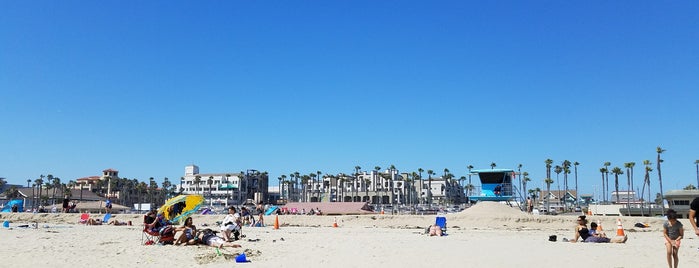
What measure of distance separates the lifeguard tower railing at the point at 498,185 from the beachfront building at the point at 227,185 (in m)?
90.0

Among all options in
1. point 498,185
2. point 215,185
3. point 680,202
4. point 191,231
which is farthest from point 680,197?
point 215,185

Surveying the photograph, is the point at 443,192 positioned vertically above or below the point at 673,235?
below

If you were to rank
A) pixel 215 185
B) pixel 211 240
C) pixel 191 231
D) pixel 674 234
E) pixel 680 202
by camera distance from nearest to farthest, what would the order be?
pixel 674 234 < pixel 211 240 < pixel 191 231 < pixel 680 202 < pixel 215 185

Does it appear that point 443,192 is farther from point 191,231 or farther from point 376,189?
point 191,231

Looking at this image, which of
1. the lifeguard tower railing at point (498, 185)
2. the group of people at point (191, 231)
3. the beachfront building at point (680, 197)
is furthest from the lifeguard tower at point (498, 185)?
the group of people at point (191, 231)

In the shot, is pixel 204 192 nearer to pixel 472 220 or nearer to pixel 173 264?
pixel 472 220

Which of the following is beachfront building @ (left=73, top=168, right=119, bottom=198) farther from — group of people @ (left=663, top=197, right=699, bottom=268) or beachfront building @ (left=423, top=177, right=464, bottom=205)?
group of people @ (left=663, top=197, right=699, bottom=268)

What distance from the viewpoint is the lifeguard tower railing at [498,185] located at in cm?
4800

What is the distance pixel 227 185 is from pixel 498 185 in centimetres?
9870

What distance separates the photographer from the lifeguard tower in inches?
1891

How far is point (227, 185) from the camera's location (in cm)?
13400

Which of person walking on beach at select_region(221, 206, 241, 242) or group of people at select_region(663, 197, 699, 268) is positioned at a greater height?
group of people at select_region(663, 197, 699, 268)

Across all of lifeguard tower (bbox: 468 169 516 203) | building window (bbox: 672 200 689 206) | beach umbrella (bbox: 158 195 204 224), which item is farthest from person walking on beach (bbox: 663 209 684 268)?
building window (bbox: 672 200 689 206)

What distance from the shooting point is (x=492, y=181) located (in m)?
48.7
